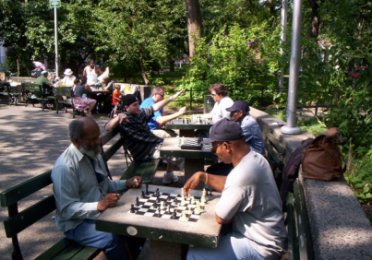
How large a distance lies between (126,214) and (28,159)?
560 centimetres

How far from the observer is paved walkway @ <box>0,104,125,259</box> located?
4.52 metres

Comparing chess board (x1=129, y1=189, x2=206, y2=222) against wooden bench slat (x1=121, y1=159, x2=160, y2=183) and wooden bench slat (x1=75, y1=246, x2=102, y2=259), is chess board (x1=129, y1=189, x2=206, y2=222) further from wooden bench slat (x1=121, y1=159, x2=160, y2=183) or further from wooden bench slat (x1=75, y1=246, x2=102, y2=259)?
wooden bench slat (x1=121, y1=159, x2=160, y2=183)

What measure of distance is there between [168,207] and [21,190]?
1.11m

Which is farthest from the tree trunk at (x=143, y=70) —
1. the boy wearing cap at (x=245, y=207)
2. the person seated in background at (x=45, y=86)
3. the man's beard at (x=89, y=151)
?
the boy wearing cap at (x=245, y=207)

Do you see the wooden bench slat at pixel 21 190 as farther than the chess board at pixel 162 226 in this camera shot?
Yes

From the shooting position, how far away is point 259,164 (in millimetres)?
2930

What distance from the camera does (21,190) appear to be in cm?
302

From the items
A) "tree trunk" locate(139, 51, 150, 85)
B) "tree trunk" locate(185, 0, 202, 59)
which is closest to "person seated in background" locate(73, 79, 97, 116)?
"tree trunk" locate(185, 0, 202, 59)

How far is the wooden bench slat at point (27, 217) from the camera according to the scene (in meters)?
2.92

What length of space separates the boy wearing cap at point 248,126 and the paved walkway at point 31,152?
8.45 feet

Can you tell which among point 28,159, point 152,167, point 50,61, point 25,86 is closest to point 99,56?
point 50,61

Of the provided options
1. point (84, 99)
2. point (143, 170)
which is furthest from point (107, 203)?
point (84, 99)

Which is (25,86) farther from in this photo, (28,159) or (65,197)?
(65,197)

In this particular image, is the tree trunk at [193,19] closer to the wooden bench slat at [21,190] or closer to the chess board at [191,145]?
the chess board at [191,145]
